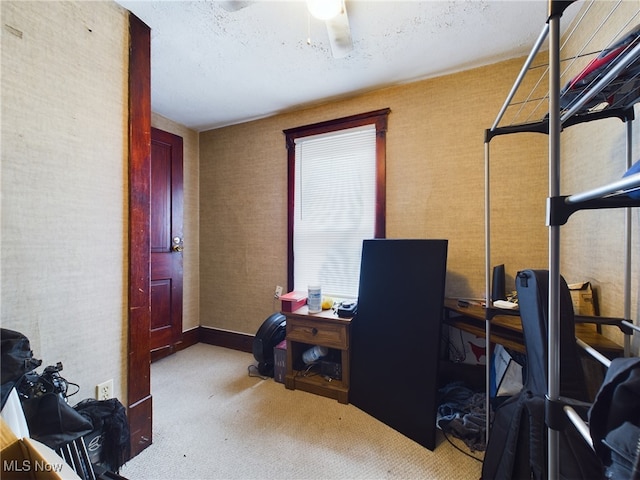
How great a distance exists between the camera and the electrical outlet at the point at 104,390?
1.32 metres

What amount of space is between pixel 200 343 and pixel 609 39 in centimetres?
412

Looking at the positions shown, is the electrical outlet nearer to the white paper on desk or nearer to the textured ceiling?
the textured ceiling

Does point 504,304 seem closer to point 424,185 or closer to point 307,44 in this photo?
point 424,185

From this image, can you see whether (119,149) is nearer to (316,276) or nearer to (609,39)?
(316,276)

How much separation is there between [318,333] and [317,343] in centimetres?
8

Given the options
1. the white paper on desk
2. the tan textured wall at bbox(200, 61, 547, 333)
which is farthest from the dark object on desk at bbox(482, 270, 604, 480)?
the tan textured wall at bbox(200, 61, 547, 333)

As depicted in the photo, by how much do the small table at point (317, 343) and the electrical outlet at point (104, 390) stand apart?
117 cm

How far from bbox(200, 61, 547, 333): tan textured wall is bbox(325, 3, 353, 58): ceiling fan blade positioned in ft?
2.77

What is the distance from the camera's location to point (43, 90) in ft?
3.75

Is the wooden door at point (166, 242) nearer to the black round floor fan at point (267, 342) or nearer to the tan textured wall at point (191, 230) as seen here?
the tan textured wall at point (191, 230)

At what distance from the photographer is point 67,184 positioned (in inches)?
47.9

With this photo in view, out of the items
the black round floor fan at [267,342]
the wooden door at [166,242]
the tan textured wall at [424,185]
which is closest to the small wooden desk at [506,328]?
the tan textured wall at [424,185]

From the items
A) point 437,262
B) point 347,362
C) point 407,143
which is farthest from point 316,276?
point 407,143

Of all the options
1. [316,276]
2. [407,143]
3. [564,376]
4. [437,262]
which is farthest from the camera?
[316,276]
